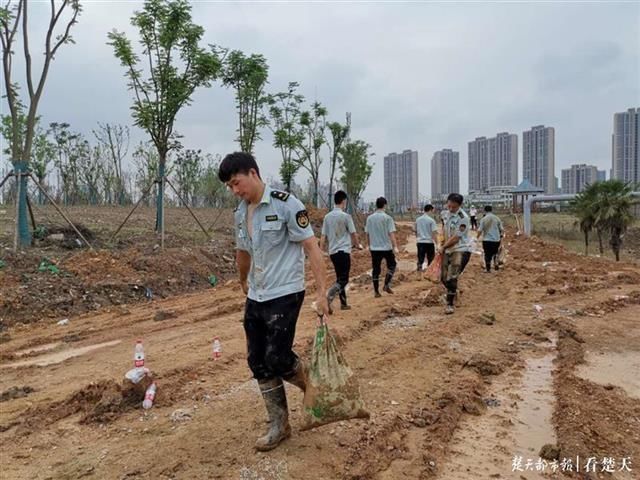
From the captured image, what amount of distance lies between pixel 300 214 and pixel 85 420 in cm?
225

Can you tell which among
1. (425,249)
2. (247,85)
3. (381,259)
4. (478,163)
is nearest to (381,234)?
(381,259)

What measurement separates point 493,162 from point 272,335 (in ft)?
295

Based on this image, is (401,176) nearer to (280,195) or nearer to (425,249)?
(425,249)

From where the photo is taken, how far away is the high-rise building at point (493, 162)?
8400cm

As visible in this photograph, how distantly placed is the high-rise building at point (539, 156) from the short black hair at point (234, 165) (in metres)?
79.4

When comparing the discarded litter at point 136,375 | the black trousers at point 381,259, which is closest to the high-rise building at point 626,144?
the black trousers at point 381,259

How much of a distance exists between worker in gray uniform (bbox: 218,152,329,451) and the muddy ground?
1.16 ft

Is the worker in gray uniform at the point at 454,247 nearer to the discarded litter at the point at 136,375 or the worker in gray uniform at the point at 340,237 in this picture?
the worker in gray uniform at the point at 340,237

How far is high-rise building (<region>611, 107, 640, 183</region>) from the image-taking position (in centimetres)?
5188

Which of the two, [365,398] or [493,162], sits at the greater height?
[493,162]

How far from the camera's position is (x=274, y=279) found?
3.29m

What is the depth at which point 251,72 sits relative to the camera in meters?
17.7

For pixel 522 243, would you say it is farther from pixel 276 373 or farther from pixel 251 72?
pixel 276 373

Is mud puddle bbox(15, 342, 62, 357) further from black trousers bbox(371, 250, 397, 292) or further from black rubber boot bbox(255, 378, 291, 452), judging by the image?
black trousers bbox(371, 250, 397, 292)
